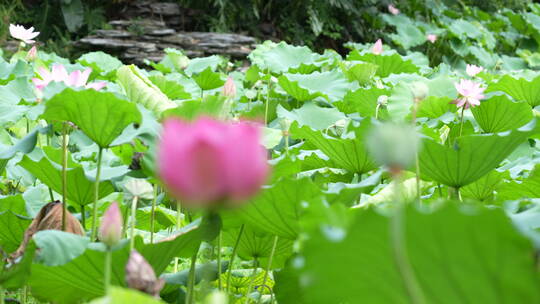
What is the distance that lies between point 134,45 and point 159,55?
0.65 ft

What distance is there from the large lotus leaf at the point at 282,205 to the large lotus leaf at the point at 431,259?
0.87 ft

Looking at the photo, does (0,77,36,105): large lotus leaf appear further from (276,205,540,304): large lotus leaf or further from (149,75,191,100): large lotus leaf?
(276,205,540,304): large lotus leaf

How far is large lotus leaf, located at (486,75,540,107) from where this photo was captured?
6.03 ft

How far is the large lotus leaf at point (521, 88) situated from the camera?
1.84m

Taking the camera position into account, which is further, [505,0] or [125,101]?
[505,0]

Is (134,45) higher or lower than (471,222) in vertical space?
lower

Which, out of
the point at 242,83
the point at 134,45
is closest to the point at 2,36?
the point at 134,45

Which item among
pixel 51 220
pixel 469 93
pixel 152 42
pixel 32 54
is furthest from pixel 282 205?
pixel 152 42

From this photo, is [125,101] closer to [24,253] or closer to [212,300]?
[24,253]

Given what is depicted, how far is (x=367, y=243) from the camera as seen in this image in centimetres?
51

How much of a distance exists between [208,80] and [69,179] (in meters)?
1.54

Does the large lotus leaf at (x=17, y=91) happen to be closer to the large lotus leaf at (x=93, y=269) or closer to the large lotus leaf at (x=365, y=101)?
the large lotus leaf at (x=93, y=269)

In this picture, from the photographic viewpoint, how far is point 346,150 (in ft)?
4.08

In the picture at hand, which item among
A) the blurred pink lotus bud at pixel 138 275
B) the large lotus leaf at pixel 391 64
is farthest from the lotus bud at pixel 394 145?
the large lotus leaf at pixel 391 64
